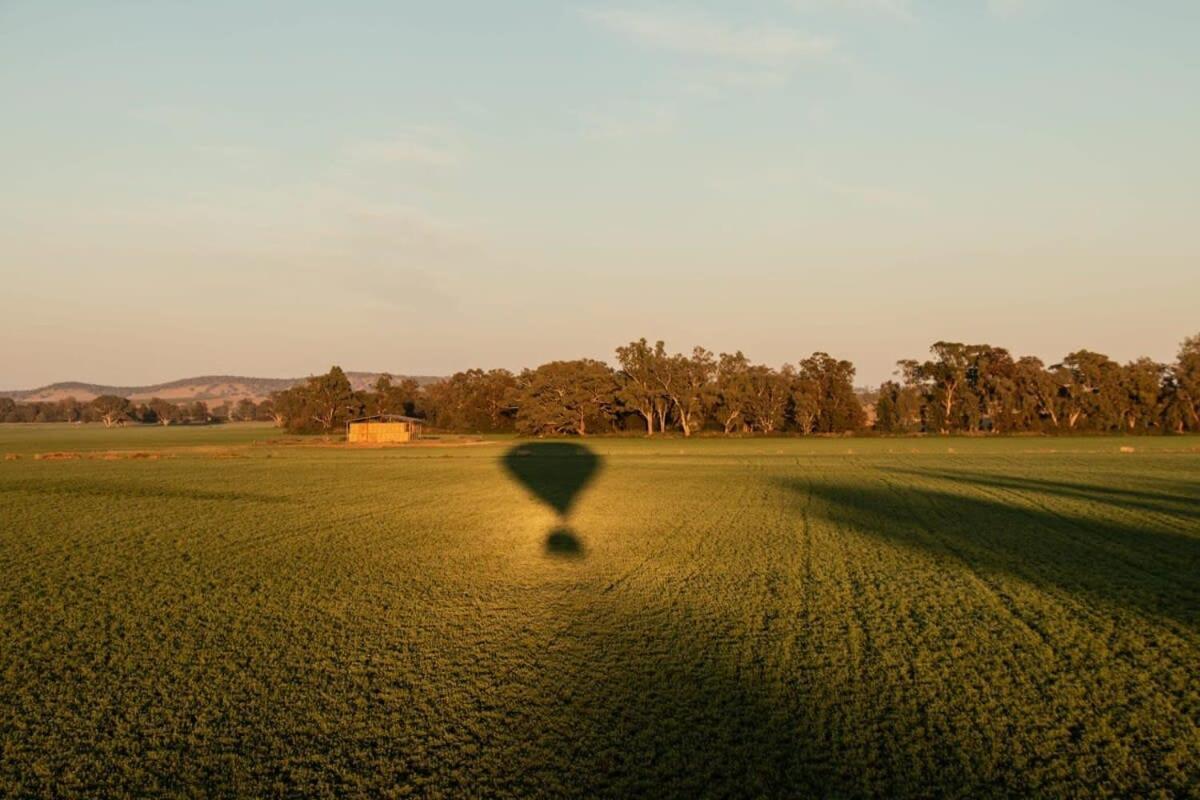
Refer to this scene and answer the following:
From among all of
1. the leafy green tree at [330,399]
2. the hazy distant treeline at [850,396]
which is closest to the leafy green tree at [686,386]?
the hazy distant treeline at [850,396]

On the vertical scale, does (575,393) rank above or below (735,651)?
above

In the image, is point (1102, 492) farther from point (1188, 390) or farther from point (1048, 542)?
point (1188, 390)

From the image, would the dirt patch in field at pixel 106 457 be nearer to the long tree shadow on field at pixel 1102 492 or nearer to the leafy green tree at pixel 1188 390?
the long tree shadow on field at pixel 1102 492

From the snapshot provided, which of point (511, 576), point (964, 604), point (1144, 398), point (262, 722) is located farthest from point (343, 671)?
point (1144, 398)

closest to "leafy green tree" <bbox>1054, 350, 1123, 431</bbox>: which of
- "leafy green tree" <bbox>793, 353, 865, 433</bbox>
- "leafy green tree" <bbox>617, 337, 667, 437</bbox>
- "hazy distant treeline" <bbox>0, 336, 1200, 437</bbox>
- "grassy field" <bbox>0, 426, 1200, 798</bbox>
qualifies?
"hazy distant treeline" <bbox>0, 336, 1200, 437</bbox>

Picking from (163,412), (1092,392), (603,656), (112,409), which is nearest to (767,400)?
(1092,392)

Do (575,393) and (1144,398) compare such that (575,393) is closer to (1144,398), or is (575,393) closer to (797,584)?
(1144,398)
